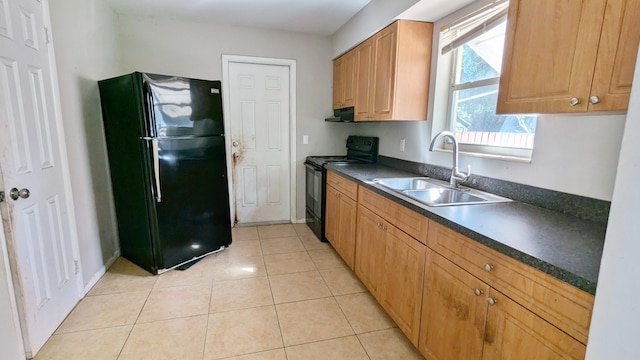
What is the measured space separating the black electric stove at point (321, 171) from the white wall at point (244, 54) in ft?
0.62

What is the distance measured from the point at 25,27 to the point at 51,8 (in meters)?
0.44

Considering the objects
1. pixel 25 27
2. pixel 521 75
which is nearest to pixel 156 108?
pixel 25 27

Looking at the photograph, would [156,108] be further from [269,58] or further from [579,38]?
[579,38]

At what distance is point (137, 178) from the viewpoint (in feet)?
7.98

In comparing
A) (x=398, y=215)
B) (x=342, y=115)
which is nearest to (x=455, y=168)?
(x=398, y=215)

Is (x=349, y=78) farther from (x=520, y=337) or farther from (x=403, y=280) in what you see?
(x=520, y=337)

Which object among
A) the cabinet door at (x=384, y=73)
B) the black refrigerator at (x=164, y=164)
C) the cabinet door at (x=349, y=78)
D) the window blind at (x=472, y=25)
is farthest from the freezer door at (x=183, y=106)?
the window blind at (x=472, y=25)

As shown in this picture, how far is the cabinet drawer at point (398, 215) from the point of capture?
1544mm

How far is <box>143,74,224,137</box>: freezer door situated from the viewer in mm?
2322

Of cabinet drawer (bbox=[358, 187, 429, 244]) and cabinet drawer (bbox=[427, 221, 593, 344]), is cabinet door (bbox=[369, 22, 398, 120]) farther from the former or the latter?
cabinet drawer (bbox=[427, 221, 593, 344])

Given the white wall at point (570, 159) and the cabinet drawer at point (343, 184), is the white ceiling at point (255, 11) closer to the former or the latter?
the white wall at point (570, 159)

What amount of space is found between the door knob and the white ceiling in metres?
2.03

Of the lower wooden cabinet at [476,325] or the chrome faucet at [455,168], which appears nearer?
the lower wooden cabinet at [476,325]

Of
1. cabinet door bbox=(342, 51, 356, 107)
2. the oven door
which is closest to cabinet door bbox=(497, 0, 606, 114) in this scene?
cabinet door bbox=(342, 51, 356, 107)
